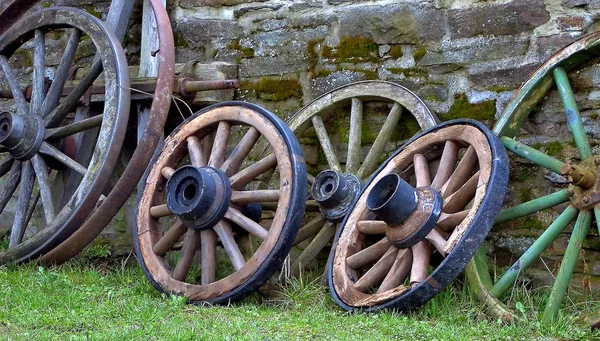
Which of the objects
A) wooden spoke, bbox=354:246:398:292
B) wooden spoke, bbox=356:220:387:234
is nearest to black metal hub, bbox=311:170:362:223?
wooden spoke, bbox=356:220:387:234

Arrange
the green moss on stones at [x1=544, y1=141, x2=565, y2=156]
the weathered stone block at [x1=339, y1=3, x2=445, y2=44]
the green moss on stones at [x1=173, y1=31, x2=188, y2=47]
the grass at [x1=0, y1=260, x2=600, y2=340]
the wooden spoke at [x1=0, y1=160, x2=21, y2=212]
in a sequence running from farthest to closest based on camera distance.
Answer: the green moss on stones at [x1=173, y1=31, x2=188, y2=47] < the wooden spoke at [x1=0, y1=160, x2=21, y2=212] < the weathered stone block at [x1=339, y1=3, x2=445, y2=44] < the green moss on stones at [x1=544, y1=141, x2=565, y2=156] < the grass at [x1=0, y1=260, x2=600, y2=340]

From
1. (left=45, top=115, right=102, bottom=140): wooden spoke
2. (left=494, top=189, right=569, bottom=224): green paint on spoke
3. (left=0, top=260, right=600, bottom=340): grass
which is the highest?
(left=45, top=115, right=102, bottom=140): wooden spoke

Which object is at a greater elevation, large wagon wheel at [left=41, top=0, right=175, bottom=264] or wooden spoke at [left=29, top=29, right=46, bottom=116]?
wooden spoke at [left=29, top=29, right=46, bottom=116]

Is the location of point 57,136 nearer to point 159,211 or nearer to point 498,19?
point 159,211

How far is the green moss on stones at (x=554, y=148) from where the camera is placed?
405 centimetres

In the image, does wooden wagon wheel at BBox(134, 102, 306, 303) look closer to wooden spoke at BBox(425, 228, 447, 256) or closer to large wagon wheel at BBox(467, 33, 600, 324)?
wooden spoke at BBox(425, 228, 447, 256)

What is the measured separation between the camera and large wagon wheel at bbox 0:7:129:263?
4.39 m

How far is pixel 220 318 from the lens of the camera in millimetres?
3459

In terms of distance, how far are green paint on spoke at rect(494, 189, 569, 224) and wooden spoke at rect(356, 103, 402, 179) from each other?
2.63 ft

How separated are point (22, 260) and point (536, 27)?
112 inches

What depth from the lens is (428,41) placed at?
4520 millimetres

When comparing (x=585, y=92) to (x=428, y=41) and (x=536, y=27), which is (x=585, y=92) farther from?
(x=428, y=41)

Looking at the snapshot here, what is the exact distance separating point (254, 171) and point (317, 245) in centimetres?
59

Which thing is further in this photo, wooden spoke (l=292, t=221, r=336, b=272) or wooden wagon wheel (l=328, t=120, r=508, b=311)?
wooden spoke (l=292, t=221, r=336, b=272)
